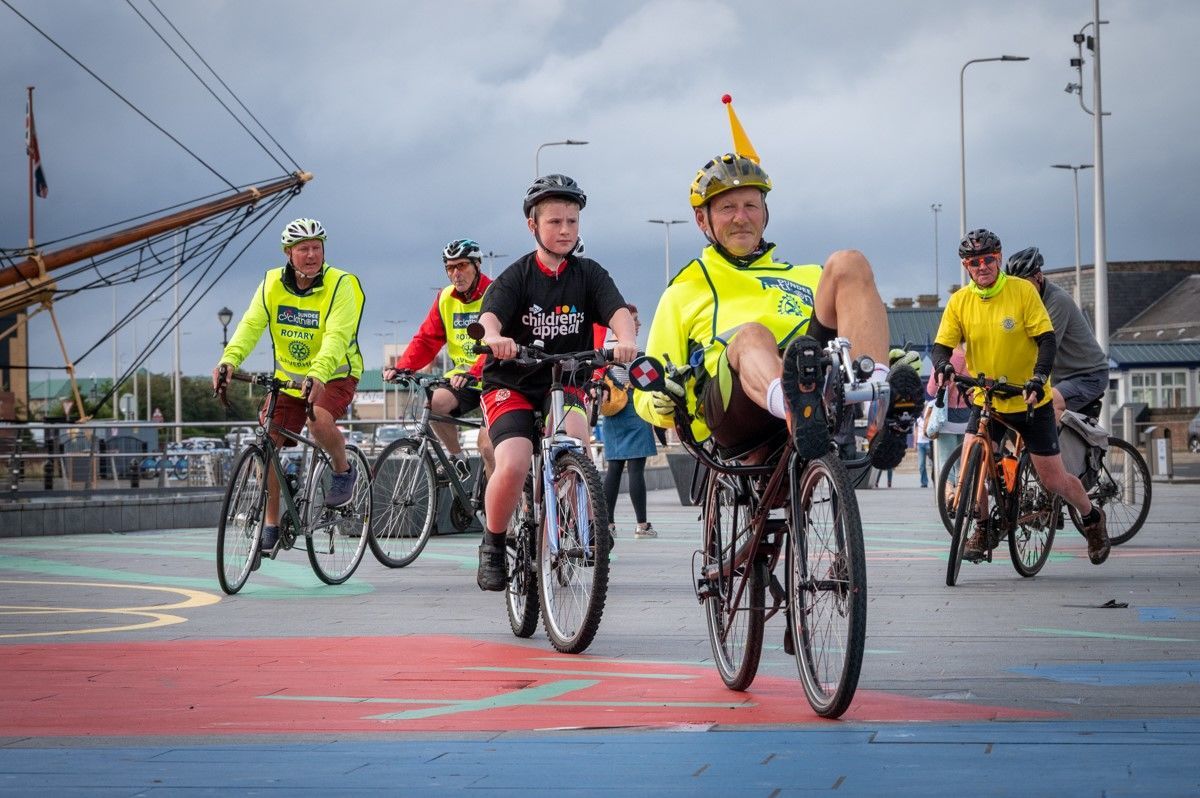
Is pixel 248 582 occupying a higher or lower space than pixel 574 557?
lower

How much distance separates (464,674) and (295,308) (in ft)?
15.3

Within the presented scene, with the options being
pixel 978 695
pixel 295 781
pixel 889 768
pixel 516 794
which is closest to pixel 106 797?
pixel 295 781

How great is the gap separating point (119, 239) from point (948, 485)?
22.6 m

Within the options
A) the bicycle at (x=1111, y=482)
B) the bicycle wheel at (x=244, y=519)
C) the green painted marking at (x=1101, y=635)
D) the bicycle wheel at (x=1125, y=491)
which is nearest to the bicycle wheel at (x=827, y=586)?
the green painted marking at (x=1101, y=635)

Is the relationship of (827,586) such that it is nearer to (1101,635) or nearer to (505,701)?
(505,701)

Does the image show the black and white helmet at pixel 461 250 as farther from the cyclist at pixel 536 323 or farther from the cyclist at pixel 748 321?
the cyclist at pixel 748 321

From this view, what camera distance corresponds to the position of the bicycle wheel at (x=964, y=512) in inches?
371

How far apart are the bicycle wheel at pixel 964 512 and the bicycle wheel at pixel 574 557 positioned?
3096 mm

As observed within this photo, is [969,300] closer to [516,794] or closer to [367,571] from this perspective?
[367,571]

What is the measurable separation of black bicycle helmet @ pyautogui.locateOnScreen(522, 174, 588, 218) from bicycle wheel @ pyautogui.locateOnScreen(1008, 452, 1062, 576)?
11.5ft

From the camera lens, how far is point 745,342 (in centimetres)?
532

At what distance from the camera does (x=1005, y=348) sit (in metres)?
9.89

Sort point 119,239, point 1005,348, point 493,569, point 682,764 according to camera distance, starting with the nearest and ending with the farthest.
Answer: point 682,764 → point 493,569 → point 1005,348 → point 119,239

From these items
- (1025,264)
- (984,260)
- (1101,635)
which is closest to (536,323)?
(1101,635)
